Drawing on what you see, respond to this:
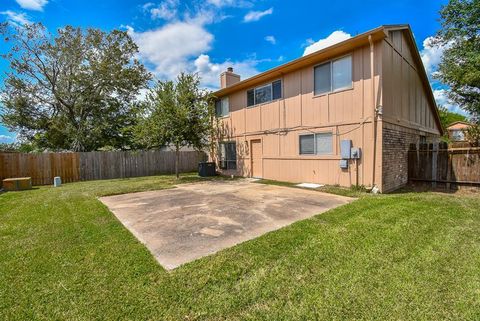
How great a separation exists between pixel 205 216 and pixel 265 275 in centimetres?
265

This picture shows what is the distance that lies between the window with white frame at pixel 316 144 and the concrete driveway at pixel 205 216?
Result: 79.1 inches

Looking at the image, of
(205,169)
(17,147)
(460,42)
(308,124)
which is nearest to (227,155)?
(205,169)

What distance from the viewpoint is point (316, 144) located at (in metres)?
9.38

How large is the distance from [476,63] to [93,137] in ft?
76.1

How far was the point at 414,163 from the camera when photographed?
31.2 feet

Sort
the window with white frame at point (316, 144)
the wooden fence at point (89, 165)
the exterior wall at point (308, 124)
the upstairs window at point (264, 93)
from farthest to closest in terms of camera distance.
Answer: the wooden fence at point (89, 165), the upstairs window at point (264, 93), the window with white frame at point (316, 144), the exterior wall at point (308, 124)

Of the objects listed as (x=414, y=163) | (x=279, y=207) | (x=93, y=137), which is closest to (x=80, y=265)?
(x=279, y=207)

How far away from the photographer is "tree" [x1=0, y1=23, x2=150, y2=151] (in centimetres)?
1634

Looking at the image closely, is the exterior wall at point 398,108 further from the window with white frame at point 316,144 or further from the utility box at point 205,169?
the utility box at point 205,169

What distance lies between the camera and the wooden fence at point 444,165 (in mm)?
8031

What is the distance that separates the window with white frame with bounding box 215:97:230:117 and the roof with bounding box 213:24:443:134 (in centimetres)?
47

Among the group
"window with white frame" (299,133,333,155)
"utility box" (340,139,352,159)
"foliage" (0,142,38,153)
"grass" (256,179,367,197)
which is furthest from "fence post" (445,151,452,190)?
"foliage" (0,142,38,153)

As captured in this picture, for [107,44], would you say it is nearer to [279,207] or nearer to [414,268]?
[279,207]

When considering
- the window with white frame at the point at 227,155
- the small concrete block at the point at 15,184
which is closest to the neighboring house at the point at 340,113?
the window with white frame at the point at 227,155
